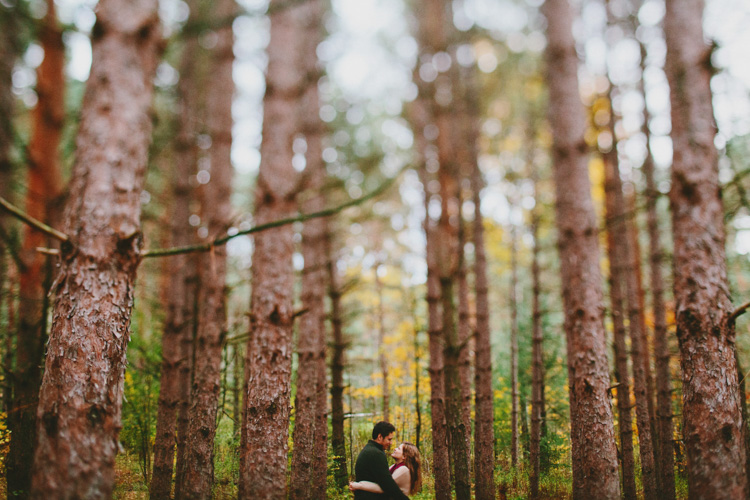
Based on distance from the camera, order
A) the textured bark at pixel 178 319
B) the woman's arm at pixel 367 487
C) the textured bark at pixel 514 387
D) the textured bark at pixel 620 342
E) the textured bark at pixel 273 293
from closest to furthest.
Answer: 1. the textured bark at pixel 273 293
2. the woman's arm at pixel 367 487
3. the textured bark at pixel 178 319
4. the textured bark at pixel 620 342
5. the textured bark at pixel 514 387

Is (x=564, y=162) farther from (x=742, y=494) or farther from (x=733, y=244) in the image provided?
(x=733, y=244)

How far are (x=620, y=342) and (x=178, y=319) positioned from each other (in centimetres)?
821

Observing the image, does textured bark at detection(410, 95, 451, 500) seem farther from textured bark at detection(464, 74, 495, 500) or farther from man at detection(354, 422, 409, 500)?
man at detection(354, 422, 409, 500)

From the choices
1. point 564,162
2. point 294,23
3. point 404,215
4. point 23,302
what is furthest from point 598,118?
point 23,302

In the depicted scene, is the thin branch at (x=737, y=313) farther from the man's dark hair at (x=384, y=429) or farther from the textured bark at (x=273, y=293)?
the textured bark at (x=273, y=293)

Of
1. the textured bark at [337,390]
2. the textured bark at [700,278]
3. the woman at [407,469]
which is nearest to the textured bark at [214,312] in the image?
the woman at [407,469]

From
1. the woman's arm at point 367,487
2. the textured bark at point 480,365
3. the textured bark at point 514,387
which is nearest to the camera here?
the woman's arm at point 367,487

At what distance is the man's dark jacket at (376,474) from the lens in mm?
4684

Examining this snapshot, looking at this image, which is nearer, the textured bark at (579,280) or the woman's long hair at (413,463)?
the textured bark at (579,280)

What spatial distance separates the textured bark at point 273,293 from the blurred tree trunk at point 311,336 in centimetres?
134

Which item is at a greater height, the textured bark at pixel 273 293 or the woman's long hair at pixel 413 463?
the textured bark at pixel 273 293

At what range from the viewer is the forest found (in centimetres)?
267

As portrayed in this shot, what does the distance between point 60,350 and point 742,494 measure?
533 cm

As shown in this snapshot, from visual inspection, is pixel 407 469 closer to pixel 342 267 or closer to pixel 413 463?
pixel 413 463
